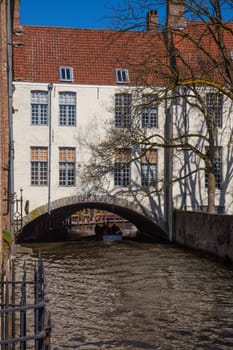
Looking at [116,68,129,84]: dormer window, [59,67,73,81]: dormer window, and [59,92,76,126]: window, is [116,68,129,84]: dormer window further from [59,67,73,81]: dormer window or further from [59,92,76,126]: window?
[59,92,76,126]: window

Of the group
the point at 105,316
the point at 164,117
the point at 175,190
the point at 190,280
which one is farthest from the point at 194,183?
the point at 105,316

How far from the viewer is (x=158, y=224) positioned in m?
23.4

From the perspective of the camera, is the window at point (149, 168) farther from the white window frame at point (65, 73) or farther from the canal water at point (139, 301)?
the canal water at point (139, 301)

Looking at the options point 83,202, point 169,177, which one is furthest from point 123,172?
point 83,202

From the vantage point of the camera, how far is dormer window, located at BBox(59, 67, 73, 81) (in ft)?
76.8

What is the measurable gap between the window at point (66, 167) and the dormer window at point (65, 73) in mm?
2987

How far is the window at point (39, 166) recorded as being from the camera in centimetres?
2269

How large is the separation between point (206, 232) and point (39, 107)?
8.73 m

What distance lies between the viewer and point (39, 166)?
74.6 feet

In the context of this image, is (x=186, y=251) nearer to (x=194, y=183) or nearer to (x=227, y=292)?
→ (x=194, y=183)

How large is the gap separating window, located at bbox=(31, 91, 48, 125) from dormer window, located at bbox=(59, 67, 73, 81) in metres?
1.08

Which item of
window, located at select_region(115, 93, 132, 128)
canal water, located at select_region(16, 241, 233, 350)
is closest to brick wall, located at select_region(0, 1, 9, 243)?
canal water, located at select_region(16, 241, 233, 350)

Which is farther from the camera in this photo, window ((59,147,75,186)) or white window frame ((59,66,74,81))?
white window frame ((59,66,74,81))

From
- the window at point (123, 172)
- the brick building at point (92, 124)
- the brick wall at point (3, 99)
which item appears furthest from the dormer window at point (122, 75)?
the brick wall at point (3, 99)
